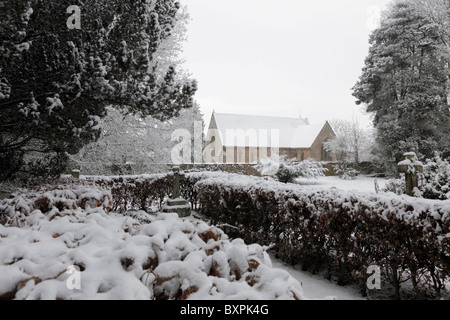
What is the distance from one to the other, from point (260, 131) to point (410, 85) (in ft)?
75.1

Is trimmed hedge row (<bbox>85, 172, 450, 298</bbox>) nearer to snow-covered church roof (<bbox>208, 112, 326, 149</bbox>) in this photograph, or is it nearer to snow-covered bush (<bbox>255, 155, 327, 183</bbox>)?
snow-covered bush (<bbox>255, 155, 327, 183</bbox>)

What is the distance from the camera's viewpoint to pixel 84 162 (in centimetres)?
1451

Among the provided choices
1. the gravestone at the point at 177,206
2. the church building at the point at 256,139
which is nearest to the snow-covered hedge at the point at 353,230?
the gravestone at the point at 177,206

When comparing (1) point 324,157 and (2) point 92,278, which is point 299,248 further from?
(1) point 324,157

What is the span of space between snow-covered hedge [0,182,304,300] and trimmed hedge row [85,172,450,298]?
45 cm

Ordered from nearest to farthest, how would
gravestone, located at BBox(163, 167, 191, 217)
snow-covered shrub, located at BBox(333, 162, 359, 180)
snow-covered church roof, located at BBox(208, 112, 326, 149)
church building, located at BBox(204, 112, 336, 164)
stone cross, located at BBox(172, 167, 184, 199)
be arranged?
gravestone, located at BBox(163, 167, 191, 217)
stone cross, located at BBox(172, 167, 184, 199)
snow-covered shrub, located at BBox(333, 162, 359, 180)
church building, located at BBox(204, 112, 336, 164)
snow-covered church roof, located at BBox(208, 112, 326, 149)

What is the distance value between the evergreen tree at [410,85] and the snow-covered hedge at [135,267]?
86.0ft

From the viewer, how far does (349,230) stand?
4543 millimetres

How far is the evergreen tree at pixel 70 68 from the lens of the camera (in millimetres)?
4293

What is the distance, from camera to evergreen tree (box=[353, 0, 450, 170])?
75.8 feet

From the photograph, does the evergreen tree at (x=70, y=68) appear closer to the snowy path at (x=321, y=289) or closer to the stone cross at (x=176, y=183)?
the snowy path at (x=321, y=289)

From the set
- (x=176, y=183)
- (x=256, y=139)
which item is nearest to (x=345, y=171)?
(x=256, y=139)

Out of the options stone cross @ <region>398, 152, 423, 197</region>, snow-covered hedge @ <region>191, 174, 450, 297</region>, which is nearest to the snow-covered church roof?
snow-covered hedge @ <region>191, 174, 450, 297</region>

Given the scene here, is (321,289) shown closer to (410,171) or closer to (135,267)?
(410,171)
